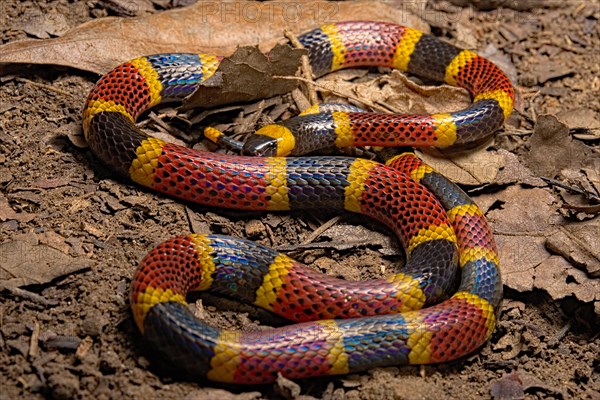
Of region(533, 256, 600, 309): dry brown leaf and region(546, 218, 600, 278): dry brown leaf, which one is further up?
region(546, 218, 600, 278): dry brown leaf

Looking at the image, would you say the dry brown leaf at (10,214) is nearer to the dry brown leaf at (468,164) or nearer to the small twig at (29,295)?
the small twig at (29,295)

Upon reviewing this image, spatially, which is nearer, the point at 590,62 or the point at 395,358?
the point at 395,358

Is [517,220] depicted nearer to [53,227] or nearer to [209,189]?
[209,189]

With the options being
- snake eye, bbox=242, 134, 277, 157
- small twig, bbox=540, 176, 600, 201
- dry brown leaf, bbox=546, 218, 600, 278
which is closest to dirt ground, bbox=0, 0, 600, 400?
dry brown leaf, bbox=546, 218, 600, 278

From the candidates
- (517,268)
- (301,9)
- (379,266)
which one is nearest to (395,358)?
(379,266)

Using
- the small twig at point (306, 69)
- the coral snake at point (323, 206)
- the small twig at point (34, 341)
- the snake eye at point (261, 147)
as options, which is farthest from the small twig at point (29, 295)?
the small twig at point (306, 69)

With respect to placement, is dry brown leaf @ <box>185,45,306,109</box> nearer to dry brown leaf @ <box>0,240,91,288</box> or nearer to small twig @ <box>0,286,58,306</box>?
dry brown leaf @ <box>0,240,91,288</box>

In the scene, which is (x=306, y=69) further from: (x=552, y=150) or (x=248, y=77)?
(x=552, y=150)
